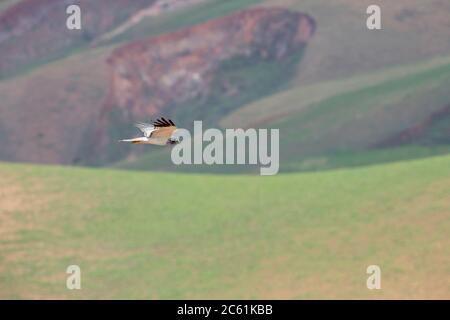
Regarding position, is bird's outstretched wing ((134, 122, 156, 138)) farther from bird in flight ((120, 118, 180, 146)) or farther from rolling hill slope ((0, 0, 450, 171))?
rolling hill slope ((0, 0, 450, 171))

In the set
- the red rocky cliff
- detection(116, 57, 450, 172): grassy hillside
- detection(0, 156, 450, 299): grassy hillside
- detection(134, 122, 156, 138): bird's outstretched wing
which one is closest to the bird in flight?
detection(134, 122, 156, 138): bird's outstretched wing

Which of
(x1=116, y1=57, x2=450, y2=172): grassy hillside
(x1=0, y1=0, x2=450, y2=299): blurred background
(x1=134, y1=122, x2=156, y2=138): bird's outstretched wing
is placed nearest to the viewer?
(x1=134, y1=122, x2=156, y2=138): bird's outstretched wing

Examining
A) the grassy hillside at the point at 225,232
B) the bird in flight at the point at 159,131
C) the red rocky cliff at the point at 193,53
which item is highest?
the red rocky cliff at the point at 193,53

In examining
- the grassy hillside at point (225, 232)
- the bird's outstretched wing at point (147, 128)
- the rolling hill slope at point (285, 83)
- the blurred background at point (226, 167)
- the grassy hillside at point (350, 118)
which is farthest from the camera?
the rolling hill slope at point (285, 83)

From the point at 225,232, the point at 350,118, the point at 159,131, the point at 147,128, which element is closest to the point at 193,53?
the point at 350,118

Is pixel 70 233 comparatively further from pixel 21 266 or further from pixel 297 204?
pixel 297 204

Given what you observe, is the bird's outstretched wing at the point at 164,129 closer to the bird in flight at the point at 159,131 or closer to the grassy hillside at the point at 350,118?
the bird in flight at the point at 159,131

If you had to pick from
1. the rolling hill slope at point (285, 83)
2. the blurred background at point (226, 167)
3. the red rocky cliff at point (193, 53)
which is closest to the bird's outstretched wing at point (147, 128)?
the blurred background at point (226, 167)

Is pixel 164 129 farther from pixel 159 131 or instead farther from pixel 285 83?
pixel 285 83
